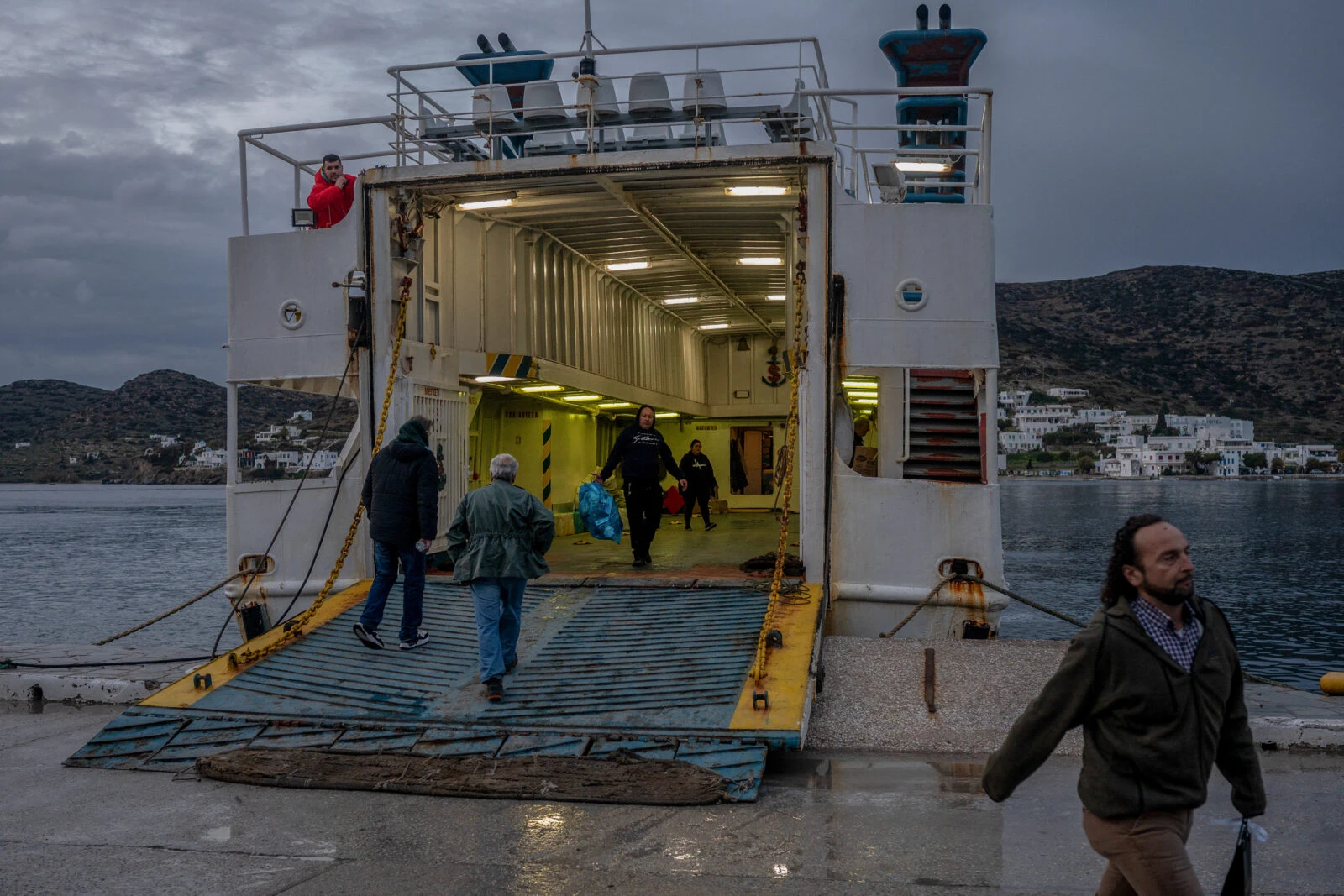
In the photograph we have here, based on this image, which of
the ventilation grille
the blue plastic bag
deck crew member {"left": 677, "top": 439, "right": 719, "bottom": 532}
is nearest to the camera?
the blue plastic bag

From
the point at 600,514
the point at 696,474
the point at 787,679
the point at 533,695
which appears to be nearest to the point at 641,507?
the point at 600,514

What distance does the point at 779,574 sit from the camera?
7875mm

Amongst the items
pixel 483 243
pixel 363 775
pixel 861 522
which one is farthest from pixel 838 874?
pixel 483 243

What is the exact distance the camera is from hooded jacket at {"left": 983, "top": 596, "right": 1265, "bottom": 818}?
2902 millimetres

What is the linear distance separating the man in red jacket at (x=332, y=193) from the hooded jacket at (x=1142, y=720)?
8.88 m

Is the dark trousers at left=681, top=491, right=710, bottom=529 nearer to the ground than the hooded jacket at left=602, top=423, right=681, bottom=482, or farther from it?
nearer to the ground

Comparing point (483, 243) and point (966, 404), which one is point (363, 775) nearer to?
point (966, 404)

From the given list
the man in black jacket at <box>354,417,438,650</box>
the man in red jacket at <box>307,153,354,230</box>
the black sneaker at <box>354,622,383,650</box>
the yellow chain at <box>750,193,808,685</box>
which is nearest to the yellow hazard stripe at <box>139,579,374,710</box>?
the black sneaker at <box>354,622,383,650</box>

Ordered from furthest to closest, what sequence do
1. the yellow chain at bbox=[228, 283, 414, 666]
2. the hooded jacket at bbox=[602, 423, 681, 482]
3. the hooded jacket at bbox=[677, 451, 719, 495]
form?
the hooded jacket at bbox=[677, 451, 719, 495] < the hooded jacket at bbox=[602, 423, 681, 482] < the yellow chain at bbox=[228, 283, 414, 666]

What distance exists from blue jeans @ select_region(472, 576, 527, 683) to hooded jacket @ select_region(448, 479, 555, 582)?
81 millimetres

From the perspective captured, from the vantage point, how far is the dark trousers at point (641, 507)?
10859 millimetres

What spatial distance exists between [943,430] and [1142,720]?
7.72 m

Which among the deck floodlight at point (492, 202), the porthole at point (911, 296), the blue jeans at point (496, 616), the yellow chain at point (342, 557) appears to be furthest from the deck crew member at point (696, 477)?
the blue jeans at point (496, 616)

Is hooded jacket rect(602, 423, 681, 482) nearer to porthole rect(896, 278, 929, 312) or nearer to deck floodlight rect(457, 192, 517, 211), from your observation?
deck floodlight rect(457, 192, 517, 211)
